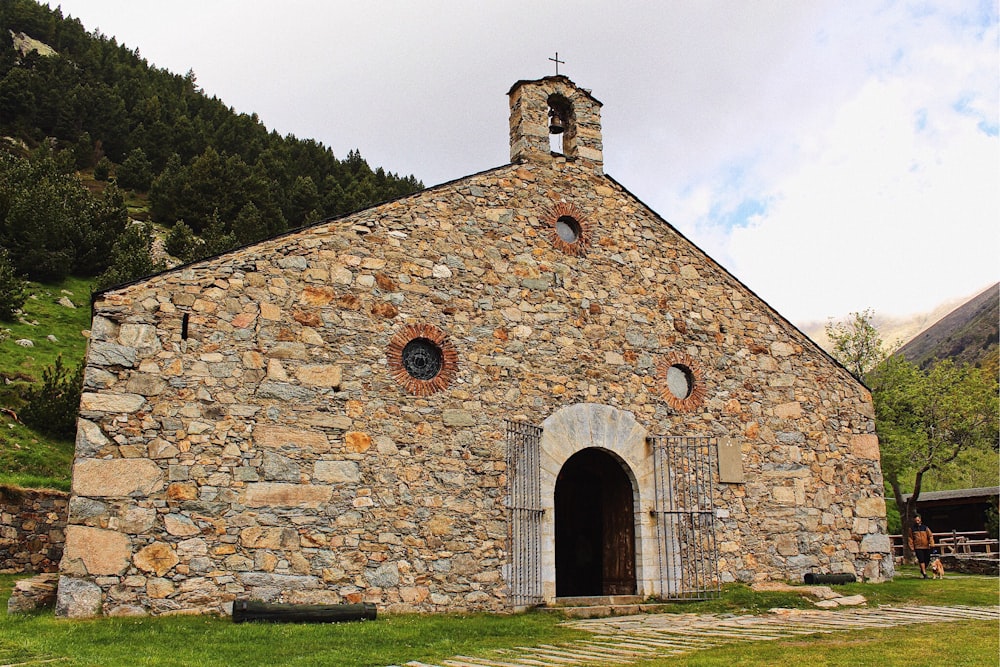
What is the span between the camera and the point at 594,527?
13977mm

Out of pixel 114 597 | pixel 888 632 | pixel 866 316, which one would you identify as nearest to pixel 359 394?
pixel 114 597

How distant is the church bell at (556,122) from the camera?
525 inches

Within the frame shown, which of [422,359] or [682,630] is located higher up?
[422,359]

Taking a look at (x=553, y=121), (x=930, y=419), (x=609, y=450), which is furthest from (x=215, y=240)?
(x=930, y=419)

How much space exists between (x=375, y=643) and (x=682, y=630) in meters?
3.30

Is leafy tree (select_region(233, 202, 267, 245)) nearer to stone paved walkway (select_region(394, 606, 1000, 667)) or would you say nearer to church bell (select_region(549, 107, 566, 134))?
church bell (select_region(549, 107, 566, 134))

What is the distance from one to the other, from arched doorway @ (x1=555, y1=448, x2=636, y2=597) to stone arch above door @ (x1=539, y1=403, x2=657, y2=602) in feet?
0.71

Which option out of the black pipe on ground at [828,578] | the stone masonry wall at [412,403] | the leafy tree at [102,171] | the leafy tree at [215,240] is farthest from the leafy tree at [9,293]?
the black pipe on ground at [828,578]

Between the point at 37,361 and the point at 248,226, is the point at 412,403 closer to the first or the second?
the point at 37,361

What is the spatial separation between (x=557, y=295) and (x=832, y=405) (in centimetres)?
577

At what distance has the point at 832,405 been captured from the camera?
43.7 ft

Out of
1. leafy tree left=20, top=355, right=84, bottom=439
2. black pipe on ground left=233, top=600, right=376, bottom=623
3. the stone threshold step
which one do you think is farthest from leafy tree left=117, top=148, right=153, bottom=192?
the stone threshold step

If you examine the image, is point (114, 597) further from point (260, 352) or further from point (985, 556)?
point (985, 556)

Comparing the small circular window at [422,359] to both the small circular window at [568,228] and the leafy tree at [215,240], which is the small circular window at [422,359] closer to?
the small circular window at [568,228]
